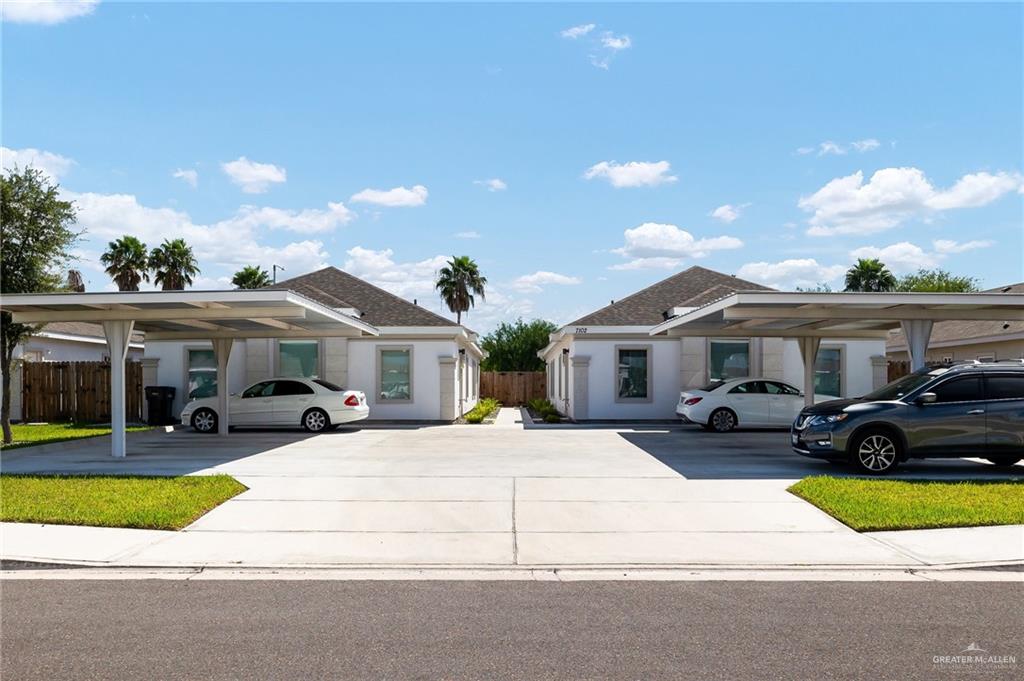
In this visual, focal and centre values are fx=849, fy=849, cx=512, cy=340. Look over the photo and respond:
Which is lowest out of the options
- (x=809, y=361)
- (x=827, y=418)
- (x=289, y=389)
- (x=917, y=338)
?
(x=827, y=418)

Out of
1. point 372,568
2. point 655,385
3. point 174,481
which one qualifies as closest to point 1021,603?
point 372,568

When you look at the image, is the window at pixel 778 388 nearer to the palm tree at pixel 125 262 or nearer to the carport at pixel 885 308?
the carport at pixel 885 308

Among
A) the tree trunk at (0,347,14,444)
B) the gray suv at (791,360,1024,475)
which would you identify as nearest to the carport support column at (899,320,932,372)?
the gray suv at (791,360,1024,475)

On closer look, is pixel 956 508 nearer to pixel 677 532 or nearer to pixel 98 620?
pixel 677 532

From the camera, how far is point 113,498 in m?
11.0

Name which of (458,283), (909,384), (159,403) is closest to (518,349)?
(458,283)

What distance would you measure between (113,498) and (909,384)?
1211 cm

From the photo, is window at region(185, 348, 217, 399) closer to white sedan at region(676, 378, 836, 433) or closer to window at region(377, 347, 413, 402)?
window at region(377, 347, 413, 402)

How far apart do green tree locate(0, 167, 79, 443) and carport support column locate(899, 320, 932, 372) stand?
18.4 m

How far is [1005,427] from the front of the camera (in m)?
13.2

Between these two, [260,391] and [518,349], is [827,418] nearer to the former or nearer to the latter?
[260,391]

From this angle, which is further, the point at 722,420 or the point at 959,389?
the point at 722,420

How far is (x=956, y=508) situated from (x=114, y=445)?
14.1 metres

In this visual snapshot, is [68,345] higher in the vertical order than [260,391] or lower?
higher
